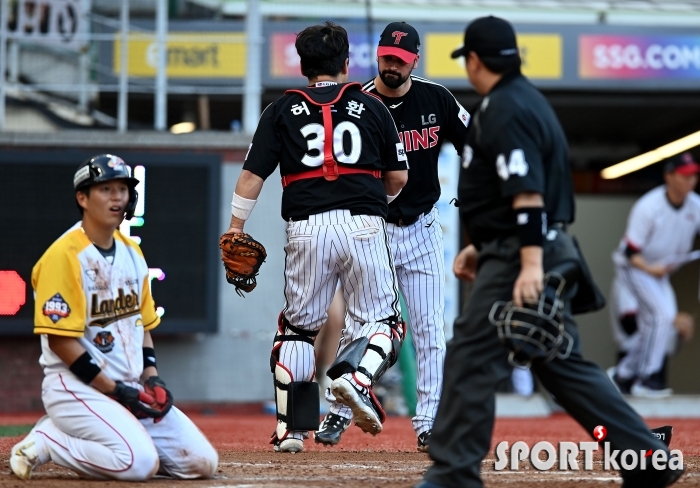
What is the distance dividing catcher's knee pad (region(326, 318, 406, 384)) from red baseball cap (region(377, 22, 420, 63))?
144 cm

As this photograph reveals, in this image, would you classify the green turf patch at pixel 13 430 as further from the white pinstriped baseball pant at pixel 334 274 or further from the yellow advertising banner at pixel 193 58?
the yellow advertising banner at pixel 193 58

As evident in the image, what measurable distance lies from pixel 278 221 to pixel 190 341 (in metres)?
1.45

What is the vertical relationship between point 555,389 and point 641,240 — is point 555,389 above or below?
below

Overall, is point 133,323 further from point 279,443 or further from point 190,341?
point 190,341

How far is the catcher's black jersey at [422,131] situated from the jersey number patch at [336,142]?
2.32 feet

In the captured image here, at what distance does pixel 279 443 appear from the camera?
630 centimetres

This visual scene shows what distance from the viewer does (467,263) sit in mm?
4723

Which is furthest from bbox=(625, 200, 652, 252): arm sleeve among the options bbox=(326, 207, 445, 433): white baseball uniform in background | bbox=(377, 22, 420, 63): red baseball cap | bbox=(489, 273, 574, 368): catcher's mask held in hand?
bbox=(489, 273, 574, 368): catcher's mask held in hand

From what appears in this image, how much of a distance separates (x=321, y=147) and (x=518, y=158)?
2.03 meters

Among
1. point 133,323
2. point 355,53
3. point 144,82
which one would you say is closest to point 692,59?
point 355,53

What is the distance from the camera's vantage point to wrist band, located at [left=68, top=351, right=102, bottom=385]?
191 inches

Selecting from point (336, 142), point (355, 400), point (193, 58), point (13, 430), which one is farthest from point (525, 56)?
point (355, 400)

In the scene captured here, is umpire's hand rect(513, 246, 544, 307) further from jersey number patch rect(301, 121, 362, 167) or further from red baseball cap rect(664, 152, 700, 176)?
red baseball cap rect(664, 152, 700, 176)

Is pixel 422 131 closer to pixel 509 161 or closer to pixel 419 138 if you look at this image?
pixel 419 138
